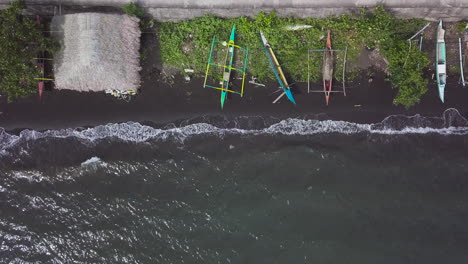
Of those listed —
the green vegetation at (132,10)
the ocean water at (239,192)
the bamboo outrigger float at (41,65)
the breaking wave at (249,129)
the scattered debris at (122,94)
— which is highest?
the green vegetation at (132,10)

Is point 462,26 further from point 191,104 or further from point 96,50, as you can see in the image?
point 96,50

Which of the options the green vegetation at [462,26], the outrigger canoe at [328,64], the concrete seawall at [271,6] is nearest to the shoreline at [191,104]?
the outrigger canoe at [328,64]

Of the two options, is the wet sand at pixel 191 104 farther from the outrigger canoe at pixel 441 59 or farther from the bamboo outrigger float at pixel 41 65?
the bamboo outrigger float at pixel 41 65

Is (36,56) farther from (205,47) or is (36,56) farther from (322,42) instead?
(322,42)

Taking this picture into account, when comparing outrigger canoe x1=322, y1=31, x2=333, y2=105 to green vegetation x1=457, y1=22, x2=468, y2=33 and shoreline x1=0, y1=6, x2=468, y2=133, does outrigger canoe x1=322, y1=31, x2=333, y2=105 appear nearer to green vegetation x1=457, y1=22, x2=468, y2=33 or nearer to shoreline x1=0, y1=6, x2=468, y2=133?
shoreline x1=0, y1=6, x2=468, y2=133

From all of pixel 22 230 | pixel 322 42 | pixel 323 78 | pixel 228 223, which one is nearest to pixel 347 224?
pixel 228 223
